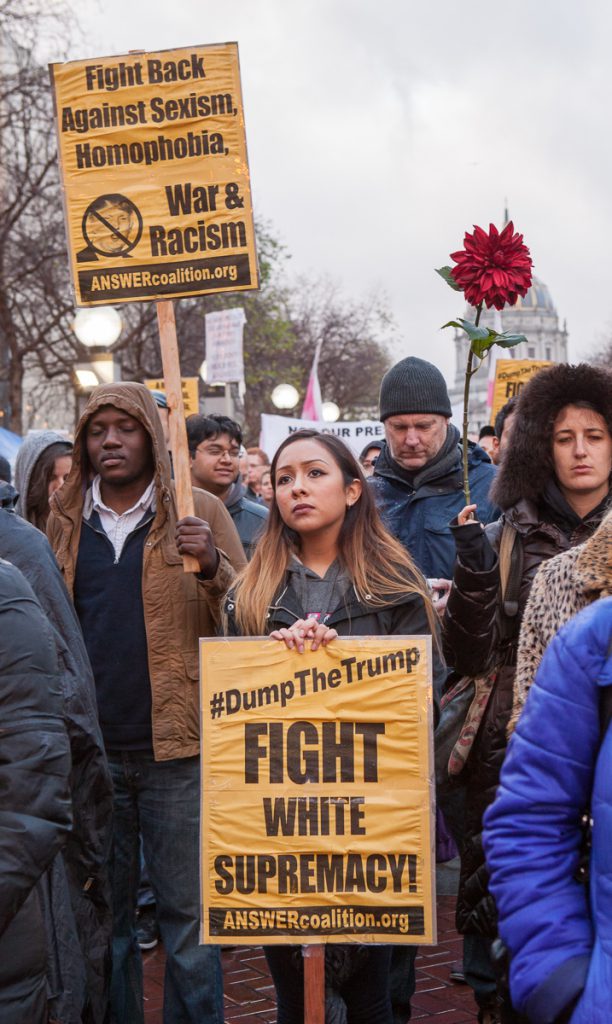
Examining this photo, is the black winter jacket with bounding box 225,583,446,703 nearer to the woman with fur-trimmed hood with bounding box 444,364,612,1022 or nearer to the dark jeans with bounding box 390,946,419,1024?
the woman with fur-trimmed hood with bounding box 444,364,612,1022

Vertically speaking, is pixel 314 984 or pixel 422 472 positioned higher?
pixel 422 472

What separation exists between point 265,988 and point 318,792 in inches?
88.6

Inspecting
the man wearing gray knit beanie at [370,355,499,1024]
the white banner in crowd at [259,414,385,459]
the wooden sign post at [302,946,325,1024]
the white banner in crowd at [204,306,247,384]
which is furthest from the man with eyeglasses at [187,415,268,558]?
the white banner in crowd at [204,306,247,384]

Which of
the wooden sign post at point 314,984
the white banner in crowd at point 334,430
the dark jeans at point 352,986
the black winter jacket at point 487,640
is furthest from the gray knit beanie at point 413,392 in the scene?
the white banner in crowd at point 334,430

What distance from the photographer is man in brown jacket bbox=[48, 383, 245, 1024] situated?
12.8ft

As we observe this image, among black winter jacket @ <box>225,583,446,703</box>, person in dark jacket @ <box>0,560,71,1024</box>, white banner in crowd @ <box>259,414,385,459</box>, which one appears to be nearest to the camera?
person in dark jacket @ <box>0,560,71,1024</box>

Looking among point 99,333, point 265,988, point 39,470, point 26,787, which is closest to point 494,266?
point 26,787

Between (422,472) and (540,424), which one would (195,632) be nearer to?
(540,424)

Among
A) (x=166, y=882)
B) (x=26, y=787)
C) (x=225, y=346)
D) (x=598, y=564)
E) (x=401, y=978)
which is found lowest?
(x=401, y=978)

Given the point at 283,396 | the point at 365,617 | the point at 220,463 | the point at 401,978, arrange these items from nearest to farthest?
the point at 365,617 < the point at 401,978 < the point at 220,463 < the point at 283,396

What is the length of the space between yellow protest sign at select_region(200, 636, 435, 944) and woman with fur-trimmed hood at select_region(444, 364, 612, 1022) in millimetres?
611

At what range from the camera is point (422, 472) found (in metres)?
5.10

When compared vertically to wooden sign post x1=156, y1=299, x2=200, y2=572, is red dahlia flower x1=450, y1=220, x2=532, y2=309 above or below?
above

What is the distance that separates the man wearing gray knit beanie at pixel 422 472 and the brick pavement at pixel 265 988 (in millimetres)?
1661
